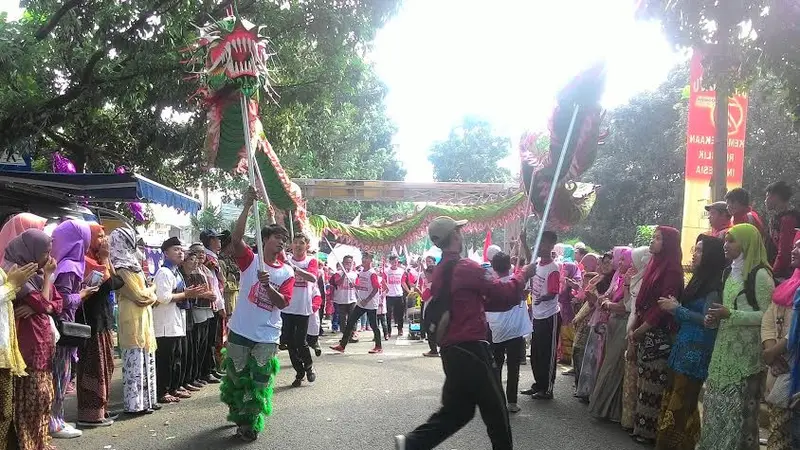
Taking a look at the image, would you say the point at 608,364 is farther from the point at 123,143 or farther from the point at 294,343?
the point at 123,143

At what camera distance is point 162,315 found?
744 cm

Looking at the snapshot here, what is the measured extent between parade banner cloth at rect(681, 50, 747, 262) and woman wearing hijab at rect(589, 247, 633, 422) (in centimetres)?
357

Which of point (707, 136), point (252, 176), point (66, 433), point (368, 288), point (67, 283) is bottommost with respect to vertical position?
point (66, 433)

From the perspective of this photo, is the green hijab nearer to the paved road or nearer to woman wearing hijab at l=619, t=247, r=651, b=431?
woman wearing hijab at l=619, t=247, r=651, b=431

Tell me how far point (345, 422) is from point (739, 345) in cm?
364

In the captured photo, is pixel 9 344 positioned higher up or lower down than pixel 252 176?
lower down

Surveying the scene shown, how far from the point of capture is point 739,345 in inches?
193

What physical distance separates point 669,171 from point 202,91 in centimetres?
2382

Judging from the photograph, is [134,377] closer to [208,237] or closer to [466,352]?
[208,237]

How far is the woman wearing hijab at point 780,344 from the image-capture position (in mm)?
4492

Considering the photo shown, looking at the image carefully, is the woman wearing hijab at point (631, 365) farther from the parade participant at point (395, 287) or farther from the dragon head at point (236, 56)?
the parade participant at point (395, 287)

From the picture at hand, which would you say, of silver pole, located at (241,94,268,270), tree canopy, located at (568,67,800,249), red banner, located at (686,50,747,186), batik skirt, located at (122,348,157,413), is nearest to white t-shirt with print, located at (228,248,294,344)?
silver pole, located at (241,94,268,270)

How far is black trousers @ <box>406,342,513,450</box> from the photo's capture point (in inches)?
177

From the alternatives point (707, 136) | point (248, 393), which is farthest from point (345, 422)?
point (707, 136)
